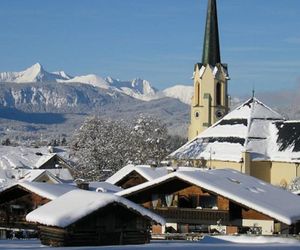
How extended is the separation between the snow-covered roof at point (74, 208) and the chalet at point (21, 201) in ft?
30.6

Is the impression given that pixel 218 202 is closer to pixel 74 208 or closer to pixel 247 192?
pixel 247 192

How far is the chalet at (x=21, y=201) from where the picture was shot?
34.7 meters

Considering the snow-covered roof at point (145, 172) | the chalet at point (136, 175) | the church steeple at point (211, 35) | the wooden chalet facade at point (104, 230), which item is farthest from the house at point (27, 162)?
the wooden chalet facade at point (104, 230)

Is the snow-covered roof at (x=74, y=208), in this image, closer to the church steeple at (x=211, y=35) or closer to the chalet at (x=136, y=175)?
the chalet at (x=136, y=175)

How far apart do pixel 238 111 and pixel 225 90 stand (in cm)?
1235

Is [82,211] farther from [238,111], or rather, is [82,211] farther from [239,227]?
[238,111]

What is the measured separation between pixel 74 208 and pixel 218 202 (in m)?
10.8

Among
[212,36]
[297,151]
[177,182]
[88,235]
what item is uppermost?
[212,36]

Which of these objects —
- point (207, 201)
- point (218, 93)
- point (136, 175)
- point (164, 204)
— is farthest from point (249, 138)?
point (207, 201)

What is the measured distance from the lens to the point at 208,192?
107 ft

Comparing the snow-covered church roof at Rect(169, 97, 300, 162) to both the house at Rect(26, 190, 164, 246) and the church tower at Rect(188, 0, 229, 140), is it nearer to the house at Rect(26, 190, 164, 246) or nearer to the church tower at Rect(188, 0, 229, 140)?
the church tower at Rect(188, 0, 229, 140)

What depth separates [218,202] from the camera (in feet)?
110

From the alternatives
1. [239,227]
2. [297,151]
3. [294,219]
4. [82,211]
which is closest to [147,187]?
[239,227]

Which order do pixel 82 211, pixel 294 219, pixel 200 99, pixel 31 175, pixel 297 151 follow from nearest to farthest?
pixel 82 211 → pixel 294 219 → pixel 31 175 → pixel 297 151 → pixel 200 99
